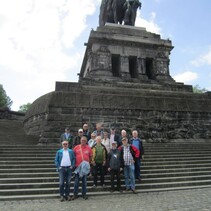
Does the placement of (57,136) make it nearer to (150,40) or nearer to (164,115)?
(164,115)

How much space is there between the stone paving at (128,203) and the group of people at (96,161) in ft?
1.22

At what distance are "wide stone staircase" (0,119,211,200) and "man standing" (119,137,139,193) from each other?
1.39 feet

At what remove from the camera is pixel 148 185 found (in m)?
7.27

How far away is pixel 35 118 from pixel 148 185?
30.8ft

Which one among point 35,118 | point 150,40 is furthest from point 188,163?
point 150,40

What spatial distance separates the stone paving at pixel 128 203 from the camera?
5305mm

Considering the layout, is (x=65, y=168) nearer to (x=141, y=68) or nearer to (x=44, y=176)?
(x=44, y=176)

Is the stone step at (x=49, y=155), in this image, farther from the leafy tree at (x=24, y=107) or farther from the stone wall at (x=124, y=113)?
the leafy tree at (x=24, y=107)

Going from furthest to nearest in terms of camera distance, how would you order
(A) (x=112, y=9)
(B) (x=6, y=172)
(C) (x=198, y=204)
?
1. (A) (x=112, y=9)
2. (B) (x=6, y=172)
3. (C) (x=198, y=204)

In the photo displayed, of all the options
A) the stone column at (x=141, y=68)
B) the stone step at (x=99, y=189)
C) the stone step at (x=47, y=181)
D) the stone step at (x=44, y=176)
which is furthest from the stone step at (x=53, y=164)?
the stone column at (x=141, y=68)

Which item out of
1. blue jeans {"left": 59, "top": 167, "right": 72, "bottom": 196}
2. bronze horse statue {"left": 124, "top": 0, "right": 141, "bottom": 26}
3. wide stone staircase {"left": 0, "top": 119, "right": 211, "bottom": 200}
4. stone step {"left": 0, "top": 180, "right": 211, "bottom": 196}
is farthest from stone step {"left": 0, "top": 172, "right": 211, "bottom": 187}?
bronze horse statue {"left": 124, "top": 0, "right": 141, "bottom": 26}

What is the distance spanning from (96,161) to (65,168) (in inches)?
41.0

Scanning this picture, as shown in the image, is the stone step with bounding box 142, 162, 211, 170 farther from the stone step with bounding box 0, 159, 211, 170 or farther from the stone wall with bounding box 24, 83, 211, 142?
the stone wall with bounding box 24, 83, 211, 142

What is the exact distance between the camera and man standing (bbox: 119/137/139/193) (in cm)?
684
